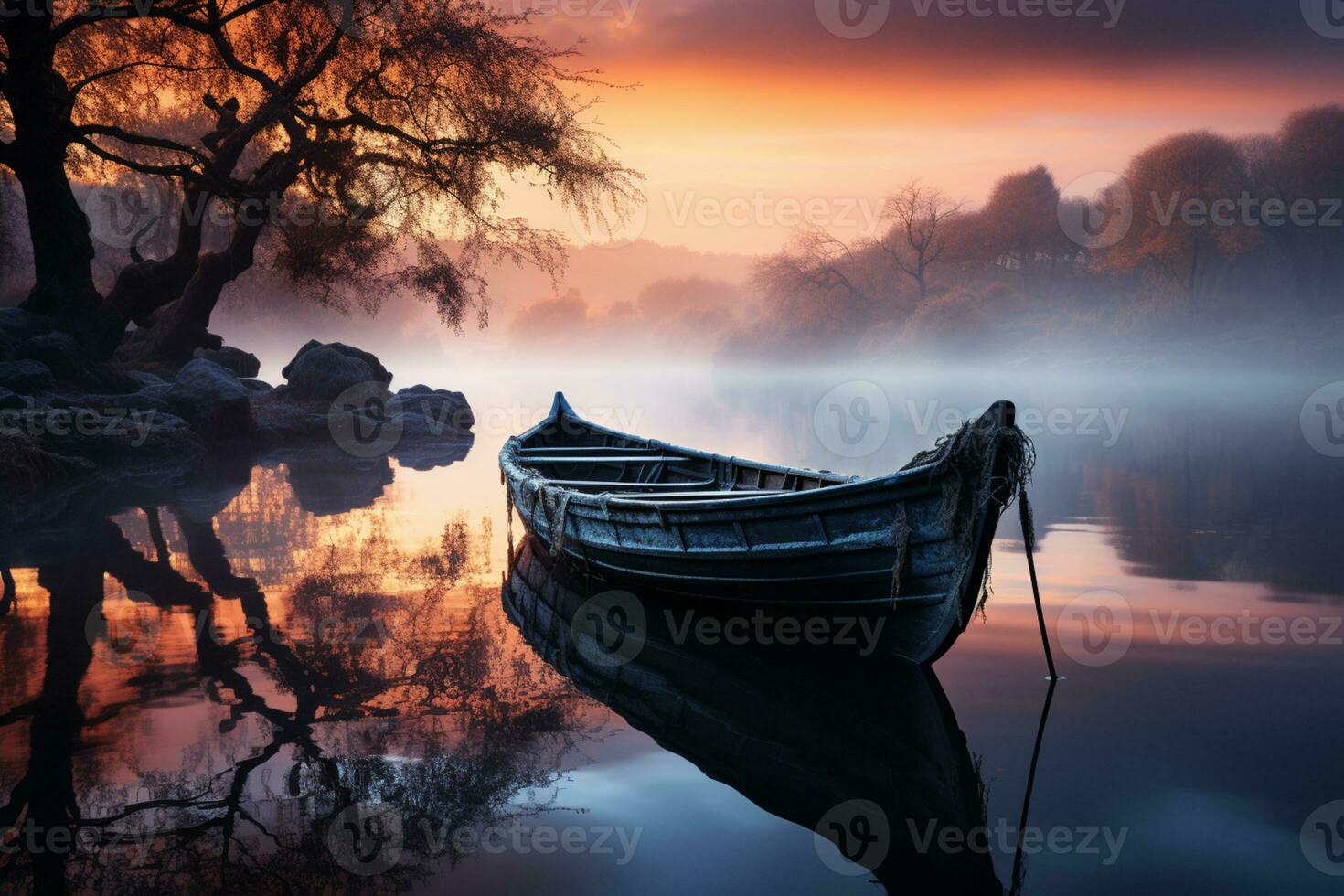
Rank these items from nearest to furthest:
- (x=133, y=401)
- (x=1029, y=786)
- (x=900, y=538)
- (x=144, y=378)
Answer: (x=1029, y=786), (x=900, y=538), (x=133, y=401), (x=144, y=378)

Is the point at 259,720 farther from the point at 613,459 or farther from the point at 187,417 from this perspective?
the point at 187,417

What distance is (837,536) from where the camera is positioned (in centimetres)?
759

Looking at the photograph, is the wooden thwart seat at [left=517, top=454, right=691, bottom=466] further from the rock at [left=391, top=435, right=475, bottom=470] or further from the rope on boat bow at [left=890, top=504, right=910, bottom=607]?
the rock at [left=391, top=435, right=475, bottom=470]

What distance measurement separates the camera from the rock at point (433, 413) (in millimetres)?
27562

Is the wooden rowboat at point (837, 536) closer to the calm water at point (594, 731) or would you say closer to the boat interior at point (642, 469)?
the boat interior at point (642, 469)

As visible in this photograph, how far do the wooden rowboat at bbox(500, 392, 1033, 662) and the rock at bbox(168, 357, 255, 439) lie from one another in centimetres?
1451

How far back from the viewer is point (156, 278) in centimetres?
2408

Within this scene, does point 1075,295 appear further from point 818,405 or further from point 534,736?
point 534,736

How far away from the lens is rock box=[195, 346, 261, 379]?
31.0 m

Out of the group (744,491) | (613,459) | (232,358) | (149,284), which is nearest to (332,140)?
(149,284)

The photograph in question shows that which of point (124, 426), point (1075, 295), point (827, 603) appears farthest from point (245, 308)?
point (827, 603)

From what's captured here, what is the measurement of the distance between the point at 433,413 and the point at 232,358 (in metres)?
7.56

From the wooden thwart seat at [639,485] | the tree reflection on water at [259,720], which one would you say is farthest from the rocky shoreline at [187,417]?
the wooden thwart seat at [639,485]

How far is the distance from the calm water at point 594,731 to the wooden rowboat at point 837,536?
635mm
